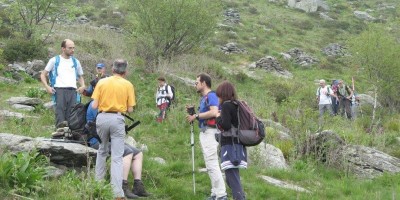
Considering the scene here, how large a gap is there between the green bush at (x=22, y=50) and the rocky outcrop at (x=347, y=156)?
13542 millimetres

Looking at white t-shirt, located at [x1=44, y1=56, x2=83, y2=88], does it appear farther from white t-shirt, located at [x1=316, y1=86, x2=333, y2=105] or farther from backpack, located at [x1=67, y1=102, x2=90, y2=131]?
white t-shirt, located at [x1=316, y1=86, x2=333, y2=105]

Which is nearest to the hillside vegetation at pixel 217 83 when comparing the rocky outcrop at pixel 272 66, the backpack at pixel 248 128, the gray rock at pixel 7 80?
the gray rock at pixel 7 80

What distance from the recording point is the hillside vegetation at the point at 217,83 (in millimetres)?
8328

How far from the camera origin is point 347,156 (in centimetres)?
1130

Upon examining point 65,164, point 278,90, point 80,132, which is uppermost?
point 80,132

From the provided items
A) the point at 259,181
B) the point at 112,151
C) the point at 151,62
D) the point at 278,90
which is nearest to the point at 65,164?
the point at 112,151

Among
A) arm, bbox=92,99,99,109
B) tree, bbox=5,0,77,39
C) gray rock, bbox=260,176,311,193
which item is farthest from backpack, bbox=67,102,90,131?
tree, bbox=5,0,77,39

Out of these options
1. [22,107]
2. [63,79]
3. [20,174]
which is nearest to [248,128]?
[20,174]

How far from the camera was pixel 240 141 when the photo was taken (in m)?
6.84

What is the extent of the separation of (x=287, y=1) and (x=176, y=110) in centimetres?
4741

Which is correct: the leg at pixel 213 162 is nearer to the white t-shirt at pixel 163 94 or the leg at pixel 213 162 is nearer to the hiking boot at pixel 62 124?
the hiking boot at pixel 62 124

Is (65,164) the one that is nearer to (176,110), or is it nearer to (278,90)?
(176,110)

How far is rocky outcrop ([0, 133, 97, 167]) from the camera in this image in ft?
23.0

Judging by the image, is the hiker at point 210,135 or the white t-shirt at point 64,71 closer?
the hiker at point 210,135
